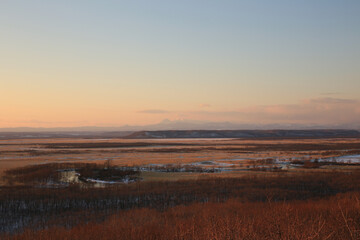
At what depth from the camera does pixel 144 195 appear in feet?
55.8

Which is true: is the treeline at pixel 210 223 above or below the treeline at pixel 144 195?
above

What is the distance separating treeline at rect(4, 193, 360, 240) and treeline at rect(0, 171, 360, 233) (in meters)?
1.41

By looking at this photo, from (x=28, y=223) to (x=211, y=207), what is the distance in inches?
273

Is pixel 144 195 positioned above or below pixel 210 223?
below

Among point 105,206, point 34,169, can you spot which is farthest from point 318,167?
point 34,169

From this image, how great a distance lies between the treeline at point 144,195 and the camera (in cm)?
1320

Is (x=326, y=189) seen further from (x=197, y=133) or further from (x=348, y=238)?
(x=197, y=133)

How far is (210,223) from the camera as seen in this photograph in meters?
7.05

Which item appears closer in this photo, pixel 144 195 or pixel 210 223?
pixel 210 223

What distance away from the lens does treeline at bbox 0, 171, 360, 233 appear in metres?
13.2

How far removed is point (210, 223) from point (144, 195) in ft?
34.1

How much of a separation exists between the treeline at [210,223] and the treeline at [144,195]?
4.62 feet

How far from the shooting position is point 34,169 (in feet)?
87.6

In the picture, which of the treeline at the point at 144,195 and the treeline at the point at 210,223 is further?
the treeline at the point at 144,195
